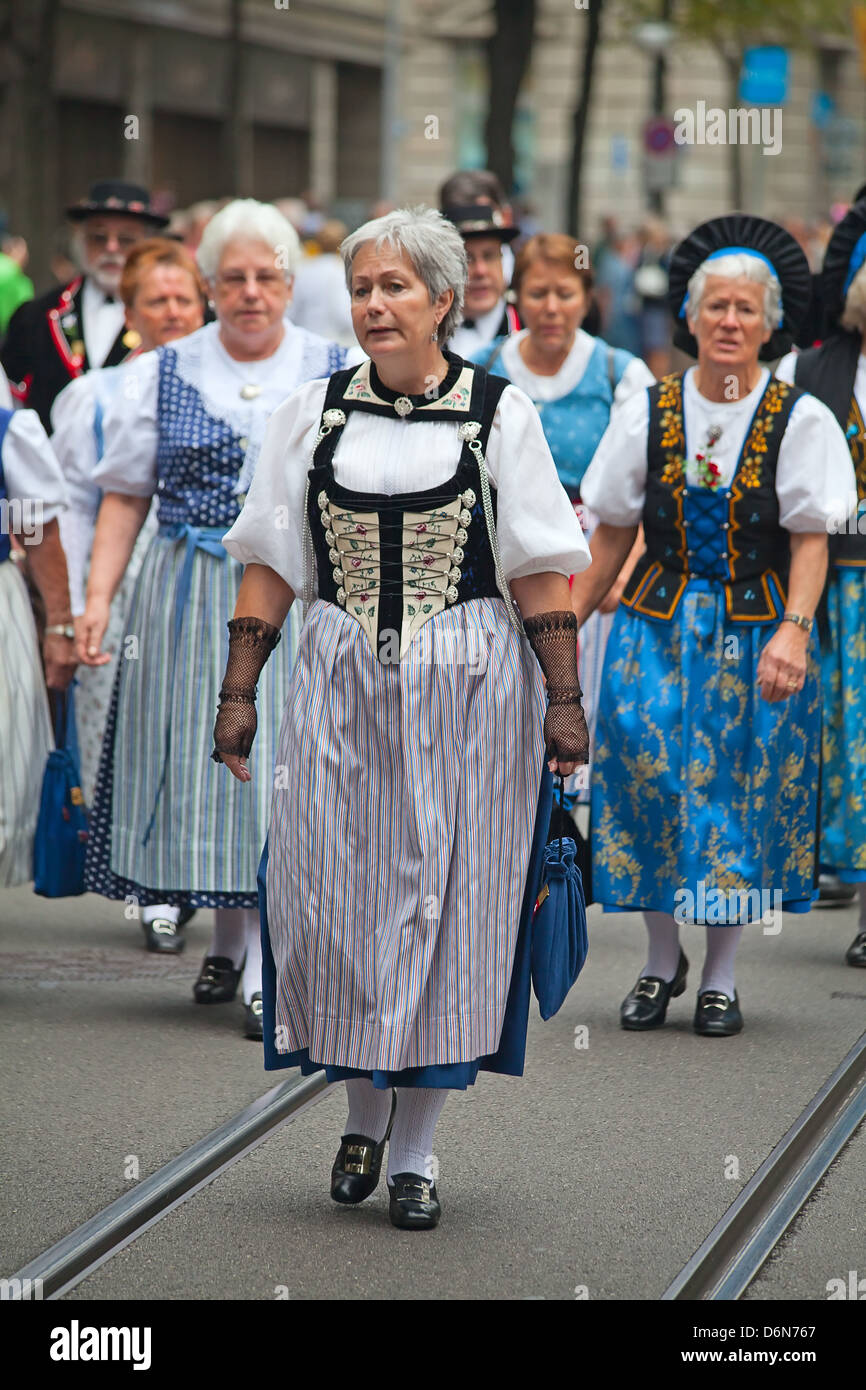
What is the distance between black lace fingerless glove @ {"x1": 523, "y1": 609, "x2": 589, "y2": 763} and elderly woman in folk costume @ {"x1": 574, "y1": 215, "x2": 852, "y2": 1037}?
1459 mm

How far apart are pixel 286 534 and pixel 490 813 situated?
0.67 meters

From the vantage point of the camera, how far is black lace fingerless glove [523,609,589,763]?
→ 4.37 metres

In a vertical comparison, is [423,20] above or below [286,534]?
above

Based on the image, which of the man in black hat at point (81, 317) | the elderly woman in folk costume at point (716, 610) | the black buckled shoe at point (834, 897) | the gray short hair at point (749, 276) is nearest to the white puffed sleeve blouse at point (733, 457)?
the elderly woman in folk costume at point (716, 610)

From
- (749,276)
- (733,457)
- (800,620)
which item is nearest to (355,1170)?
(800,620)

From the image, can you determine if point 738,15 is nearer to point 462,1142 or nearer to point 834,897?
point 834,897

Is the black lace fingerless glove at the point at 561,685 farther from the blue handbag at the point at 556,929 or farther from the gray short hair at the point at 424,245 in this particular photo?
the gray short hair at the point at 424,245

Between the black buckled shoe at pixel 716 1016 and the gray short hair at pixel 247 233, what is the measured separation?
219 cm

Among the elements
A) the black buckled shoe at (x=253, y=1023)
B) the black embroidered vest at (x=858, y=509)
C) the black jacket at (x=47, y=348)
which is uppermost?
the black jacket at (x=47, y=348)

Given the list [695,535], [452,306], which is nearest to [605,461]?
[695,535]

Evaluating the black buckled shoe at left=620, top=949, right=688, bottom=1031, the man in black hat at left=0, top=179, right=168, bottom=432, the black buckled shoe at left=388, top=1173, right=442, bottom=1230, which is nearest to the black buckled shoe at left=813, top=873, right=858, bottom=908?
the black buckled shoe at left=620, top=949, right=688, bottom=1031

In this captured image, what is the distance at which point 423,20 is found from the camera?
4075 centimetres

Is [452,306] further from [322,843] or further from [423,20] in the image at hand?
[423,20]

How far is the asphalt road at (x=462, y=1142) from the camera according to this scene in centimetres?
414
